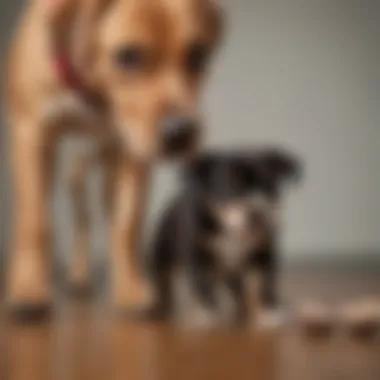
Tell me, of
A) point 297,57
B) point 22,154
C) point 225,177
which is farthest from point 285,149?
point 22,154

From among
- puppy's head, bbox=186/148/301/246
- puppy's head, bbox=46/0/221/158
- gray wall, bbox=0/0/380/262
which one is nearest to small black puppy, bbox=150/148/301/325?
puppy's head, bbox=186/148/301/246

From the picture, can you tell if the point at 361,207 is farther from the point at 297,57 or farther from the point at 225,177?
the point at 225,177

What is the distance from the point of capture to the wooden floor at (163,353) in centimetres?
79

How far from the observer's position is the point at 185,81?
0.96m

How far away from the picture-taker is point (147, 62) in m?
0.94

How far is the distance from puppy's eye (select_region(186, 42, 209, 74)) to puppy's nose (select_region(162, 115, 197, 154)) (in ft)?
0.25

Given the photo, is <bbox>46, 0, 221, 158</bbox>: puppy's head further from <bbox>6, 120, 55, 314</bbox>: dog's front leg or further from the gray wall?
the gray wall

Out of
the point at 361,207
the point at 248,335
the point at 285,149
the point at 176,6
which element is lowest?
the point at 248,335

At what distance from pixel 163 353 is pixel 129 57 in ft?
1.04

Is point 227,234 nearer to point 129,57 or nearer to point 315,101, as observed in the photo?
point 129,57

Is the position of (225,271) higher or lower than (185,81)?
lower

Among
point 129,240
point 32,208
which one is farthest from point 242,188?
point 32,208

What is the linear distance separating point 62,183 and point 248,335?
641 millimetres

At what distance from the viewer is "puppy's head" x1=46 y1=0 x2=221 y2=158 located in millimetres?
930
